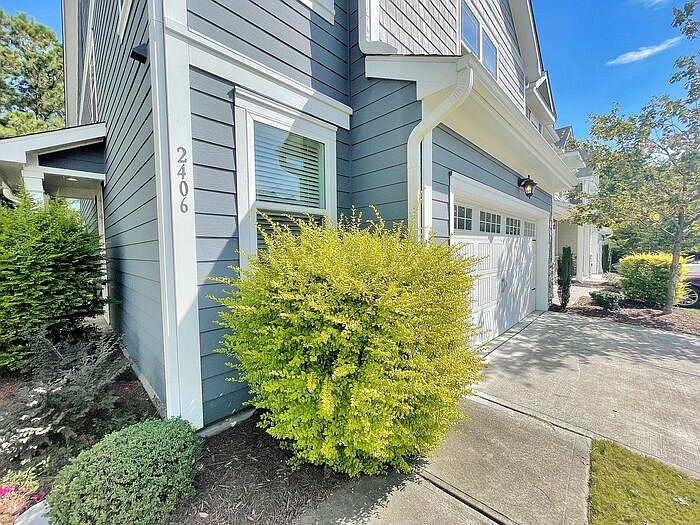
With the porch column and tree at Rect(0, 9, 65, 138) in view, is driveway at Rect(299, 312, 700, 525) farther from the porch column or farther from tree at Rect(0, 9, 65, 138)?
tree at Rect(0, 9, 65, 138)

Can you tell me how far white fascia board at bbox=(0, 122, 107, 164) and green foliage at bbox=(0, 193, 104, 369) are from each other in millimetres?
616

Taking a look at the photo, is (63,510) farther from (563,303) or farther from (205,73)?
(563,303)

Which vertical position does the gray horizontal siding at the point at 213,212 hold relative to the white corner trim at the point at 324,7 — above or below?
below

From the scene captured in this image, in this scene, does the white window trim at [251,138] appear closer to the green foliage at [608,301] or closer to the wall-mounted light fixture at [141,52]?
the wall-mounted light fixture at [141,52]

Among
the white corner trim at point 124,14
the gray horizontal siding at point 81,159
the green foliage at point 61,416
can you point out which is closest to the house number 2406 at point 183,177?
the green foliage at point 61,416

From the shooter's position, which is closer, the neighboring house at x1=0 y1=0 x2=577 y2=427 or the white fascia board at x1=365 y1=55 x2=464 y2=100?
the neighboring house at x1=0 y1=0 x2=577 y2=427

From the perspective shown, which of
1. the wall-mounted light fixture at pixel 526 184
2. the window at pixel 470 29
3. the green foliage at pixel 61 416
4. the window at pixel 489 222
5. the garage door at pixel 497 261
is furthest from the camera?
the wall-mounted light fixture at pixel 526 184

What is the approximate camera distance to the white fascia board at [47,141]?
13.4ft

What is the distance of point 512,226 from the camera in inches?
243

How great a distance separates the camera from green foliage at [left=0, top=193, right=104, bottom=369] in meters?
3.55

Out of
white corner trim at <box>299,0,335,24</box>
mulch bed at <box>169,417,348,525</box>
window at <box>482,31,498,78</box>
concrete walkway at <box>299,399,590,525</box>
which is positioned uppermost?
window at <box>482,31,498,78</box>

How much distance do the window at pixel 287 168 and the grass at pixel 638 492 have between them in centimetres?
329

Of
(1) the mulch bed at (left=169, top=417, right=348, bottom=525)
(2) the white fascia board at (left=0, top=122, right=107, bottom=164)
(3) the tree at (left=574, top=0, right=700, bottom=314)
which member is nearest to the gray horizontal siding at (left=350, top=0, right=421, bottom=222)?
(1) the mulch bed at (left=169, top=417, right=348, bottom=525)

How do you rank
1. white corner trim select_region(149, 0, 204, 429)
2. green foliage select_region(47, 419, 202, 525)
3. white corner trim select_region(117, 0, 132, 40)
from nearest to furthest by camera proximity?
green foliage select_region(47, 419, 202, 525) < white corner trim select_region(149, 0, 204, 429) < white corner trim select_region(117, 0, 132, 40)
